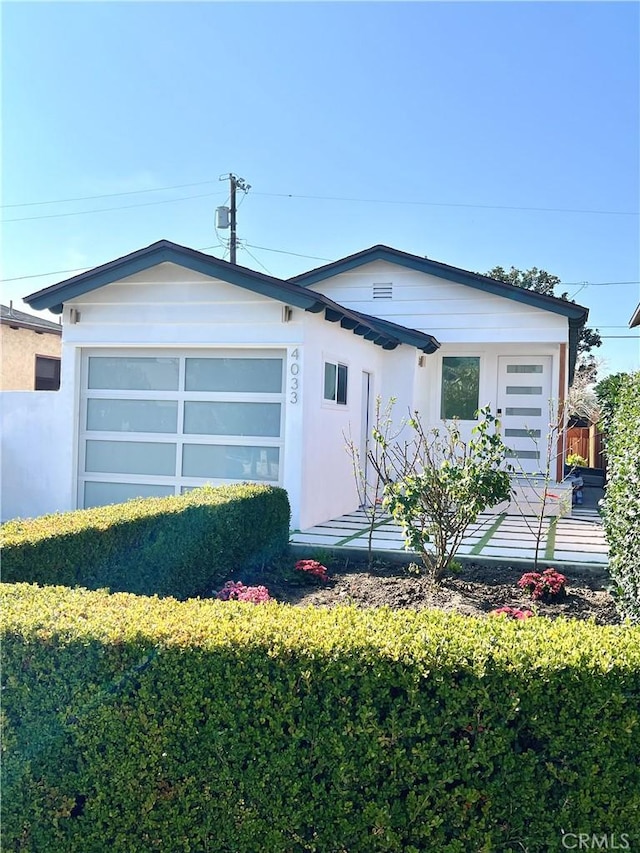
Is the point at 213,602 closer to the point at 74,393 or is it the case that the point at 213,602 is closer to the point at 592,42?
the point at 74,393

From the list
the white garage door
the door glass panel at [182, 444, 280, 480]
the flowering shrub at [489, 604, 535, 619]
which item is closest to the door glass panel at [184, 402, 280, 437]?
the white garage door

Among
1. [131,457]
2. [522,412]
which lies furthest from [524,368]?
[131,457]

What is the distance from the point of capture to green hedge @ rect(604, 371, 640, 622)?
458cm

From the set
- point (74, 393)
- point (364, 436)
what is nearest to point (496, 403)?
point (364, 436)

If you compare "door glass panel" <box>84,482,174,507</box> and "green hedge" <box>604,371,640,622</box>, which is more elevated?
"green hedge" <box>604,371,640,622</box>

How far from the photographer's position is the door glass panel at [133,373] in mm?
9676

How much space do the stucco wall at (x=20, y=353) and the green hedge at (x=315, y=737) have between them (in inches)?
618

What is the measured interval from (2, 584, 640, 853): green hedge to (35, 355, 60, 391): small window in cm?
1678

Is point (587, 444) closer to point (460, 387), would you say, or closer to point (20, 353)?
point (460, 387)

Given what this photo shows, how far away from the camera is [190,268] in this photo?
877 centimetres

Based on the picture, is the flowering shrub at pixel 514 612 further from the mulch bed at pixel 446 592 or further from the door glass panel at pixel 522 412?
the door glass panel at pixel 522 412

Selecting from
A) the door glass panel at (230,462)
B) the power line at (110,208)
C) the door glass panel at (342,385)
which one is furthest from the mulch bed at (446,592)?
the power line at (110,208)

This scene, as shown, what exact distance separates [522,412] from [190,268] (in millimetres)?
7945

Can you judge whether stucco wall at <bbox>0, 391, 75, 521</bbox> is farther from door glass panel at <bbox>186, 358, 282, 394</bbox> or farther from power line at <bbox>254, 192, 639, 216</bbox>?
power line at <bbox>254, 192, 639, 216</bbox>
